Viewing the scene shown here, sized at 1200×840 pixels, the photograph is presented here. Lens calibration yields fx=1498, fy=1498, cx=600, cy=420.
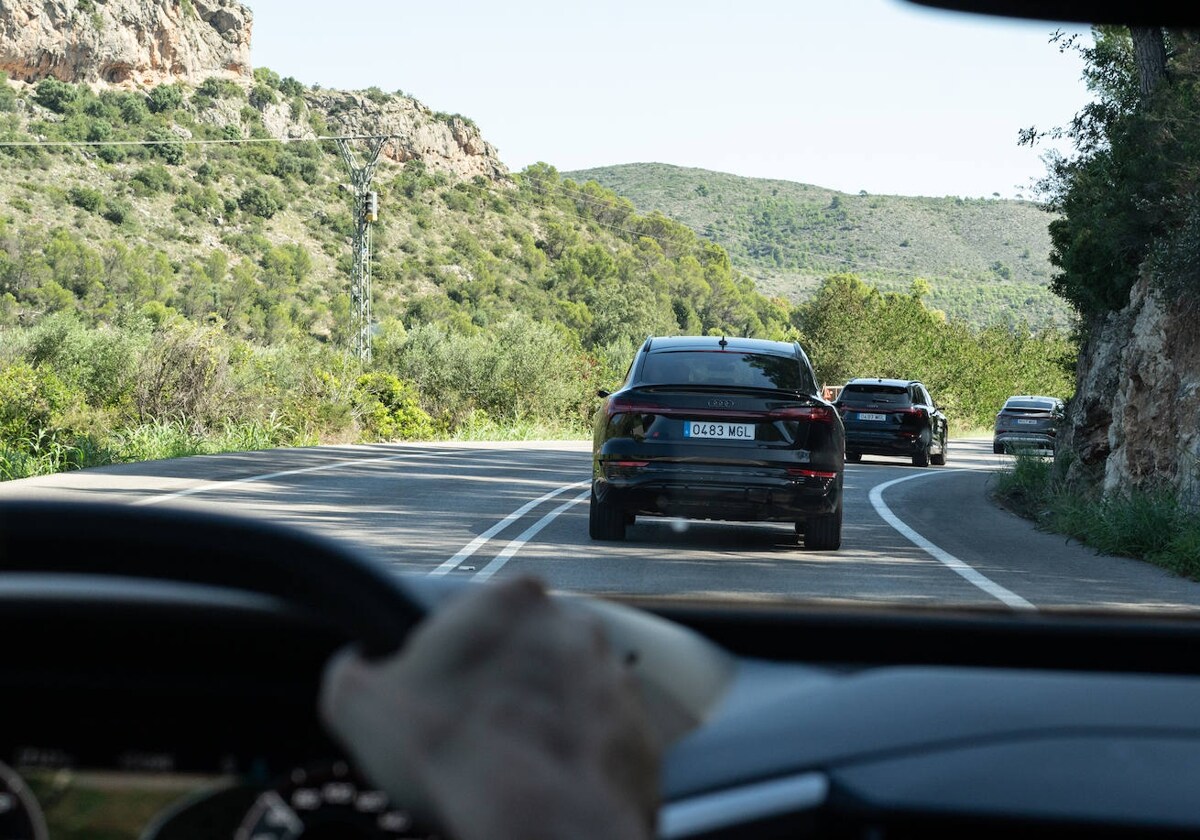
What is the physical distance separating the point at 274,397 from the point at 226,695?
95.1ft

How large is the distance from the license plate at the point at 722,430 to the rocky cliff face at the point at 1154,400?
192 inches

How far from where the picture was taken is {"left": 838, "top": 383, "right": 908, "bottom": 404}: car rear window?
2989cm

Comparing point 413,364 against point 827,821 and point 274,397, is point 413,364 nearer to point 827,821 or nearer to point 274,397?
→ point 274,397

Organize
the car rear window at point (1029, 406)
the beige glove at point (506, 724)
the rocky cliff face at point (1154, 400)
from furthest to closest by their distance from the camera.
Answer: the car rear window at point (1029, 406) → the rocky cliff face at point (1154, 400) → the beige glove at point (506, 724)

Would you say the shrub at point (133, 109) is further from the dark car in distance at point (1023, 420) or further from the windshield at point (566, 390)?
the dark car in distance at point (1023, 420)

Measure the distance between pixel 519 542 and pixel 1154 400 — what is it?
8.32 meters

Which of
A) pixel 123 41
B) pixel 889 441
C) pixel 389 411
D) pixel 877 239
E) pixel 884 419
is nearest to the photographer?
pixel 884 419

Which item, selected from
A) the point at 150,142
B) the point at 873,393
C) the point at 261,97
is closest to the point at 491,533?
the point at 873,393

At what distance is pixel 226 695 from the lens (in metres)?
1.86

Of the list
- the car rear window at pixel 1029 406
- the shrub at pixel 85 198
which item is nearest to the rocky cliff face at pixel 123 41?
the shrub at pixel 85 198

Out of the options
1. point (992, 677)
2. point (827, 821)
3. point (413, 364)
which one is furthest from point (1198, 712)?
point (413, 364)

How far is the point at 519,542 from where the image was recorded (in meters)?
12.5

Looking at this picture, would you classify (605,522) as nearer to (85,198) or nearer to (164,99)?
(85,198)

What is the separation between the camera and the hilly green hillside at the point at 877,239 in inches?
5320
